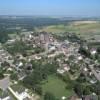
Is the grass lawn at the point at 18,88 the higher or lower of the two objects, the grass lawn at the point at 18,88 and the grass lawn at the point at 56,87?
the higher

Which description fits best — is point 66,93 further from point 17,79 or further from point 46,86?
point 17,79

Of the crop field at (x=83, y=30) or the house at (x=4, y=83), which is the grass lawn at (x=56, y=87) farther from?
the crop field at (x=83, y=30)

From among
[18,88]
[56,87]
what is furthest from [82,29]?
[18,88]

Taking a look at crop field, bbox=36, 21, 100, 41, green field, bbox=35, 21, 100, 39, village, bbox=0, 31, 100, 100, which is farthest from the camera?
green field, bbox=35, 21, 100, 39

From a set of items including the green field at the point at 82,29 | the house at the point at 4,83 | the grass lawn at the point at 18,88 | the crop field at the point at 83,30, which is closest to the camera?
the grass lawn at the point at 18,88

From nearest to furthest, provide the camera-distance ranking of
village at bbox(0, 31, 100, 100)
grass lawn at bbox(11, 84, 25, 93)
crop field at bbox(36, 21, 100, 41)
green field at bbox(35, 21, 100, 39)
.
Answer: village at bbox(0, 31, 100, 100) < grass lawn at bbox(11, 84, 25, 93) < crop field at bbox(36, 21, 100, 41) < green field at bbox(35, 21, 100, 39)

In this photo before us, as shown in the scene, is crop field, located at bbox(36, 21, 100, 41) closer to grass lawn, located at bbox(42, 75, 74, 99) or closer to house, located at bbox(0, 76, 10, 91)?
grass lawn, located at bbox(42, 75, 74, 99)

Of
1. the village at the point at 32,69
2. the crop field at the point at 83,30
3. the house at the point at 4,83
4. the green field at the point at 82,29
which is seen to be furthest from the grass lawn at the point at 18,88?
the green field at the point at 82,29

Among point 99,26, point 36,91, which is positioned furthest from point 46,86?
point 99,26

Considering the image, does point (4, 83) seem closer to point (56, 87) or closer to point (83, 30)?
point (56, 87)

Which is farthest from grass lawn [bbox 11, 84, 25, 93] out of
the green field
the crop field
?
the green field
